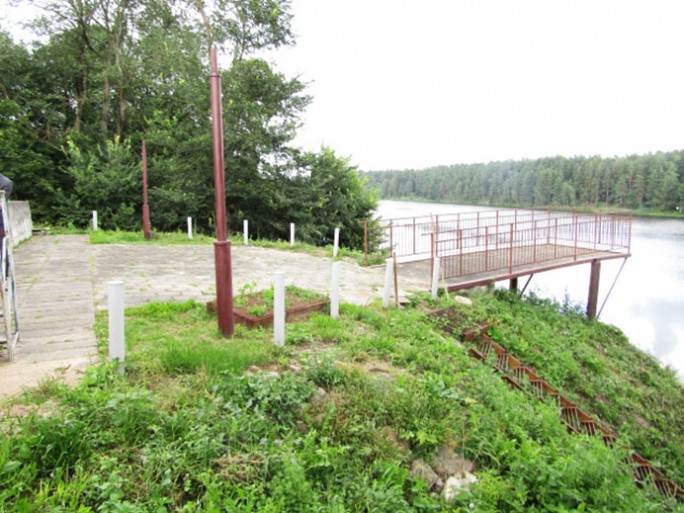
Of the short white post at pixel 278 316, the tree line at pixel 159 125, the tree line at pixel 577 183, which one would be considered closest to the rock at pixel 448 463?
the short white post at pixel 278 316

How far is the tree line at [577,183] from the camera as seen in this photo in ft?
156

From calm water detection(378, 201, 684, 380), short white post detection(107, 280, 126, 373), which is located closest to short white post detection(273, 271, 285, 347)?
short white post detection(107, 280, 126, 373)

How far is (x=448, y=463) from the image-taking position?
340cm

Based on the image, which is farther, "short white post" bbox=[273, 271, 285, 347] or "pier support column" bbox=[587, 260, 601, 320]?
"pier support column" bbox=[587, 260, 601, 320]

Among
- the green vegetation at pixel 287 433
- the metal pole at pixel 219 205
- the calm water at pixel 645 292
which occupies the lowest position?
the calm water at pixel 645 292

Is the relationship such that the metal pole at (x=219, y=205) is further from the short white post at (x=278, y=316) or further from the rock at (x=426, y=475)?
the rock at (x=426, y=475)

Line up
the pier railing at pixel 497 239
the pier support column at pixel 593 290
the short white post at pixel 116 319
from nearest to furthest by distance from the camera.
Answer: the short white post at pixel 116 319
the pier railing at pixel 497 239
the pier support column at pixel 593 290

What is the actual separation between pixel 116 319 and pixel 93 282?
456 centimetres

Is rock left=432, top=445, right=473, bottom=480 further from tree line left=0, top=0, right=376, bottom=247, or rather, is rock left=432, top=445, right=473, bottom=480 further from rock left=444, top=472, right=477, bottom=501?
tree line left=0, top=0, right=376, bottom=247

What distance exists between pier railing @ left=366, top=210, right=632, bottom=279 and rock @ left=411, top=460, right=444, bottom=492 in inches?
283

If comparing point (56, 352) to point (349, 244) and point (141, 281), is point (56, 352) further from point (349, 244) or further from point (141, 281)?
point (349, 244)

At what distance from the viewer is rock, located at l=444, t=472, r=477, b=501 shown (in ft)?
10.2

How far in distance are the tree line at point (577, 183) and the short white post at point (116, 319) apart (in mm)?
47530

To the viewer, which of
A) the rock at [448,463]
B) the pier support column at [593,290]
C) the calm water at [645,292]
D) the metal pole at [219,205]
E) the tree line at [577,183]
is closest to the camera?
the rock at [448,463]
